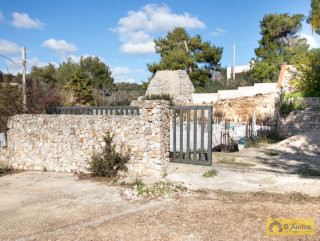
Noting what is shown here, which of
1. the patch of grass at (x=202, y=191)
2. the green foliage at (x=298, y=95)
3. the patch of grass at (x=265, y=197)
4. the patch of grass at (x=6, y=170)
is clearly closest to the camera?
the patch of grass at (x=265, y=197)

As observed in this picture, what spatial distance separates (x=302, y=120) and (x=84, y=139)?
44.6 feet

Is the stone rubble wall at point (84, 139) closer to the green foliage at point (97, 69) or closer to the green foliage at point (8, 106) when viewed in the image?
the green foliage at point (8, 106)

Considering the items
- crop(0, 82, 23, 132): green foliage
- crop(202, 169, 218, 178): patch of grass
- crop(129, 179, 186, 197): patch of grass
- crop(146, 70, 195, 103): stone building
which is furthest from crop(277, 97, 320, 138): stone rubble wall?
crop(0, 82, 23, 132): green foliage

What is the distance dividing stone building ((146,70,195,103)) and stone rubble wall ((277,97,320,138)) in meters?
12.9

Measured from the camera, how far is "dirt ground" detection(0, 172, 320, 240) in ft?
12.9

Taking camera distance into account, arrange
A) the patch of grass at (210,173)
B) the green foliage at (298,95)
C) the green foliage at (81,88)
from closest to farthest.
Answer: the patch of grass at (210,173), the green foliage at (298,95), the green foliage at (81,88)

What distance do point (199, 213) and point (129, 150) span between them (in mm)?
3175

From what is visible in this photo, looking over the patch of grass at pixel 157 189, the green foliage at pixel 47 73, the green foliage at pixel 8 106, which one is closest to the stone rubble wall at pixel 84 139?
the green foliage at pixel 8 106

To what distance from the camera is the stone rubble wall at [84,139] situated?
694 centimetres

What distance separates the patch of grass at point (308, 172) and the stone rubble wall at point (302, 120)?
8886 millimetres

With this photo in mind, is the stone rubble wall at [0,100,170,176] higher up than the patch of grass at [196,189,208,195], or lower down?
higher up

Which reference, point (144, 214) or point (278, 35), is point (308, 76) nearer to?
point (144, 214)

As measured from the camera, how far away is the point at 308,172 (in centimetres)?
708

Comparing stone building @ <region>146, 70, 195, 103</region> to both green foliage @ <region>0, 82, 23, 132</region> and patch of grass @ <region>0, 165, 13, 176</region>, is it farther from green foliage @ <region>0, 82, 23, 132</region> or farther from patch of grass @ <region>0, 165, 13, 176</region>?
patch of grass @ <region>0, 165, 13, 176</region>
